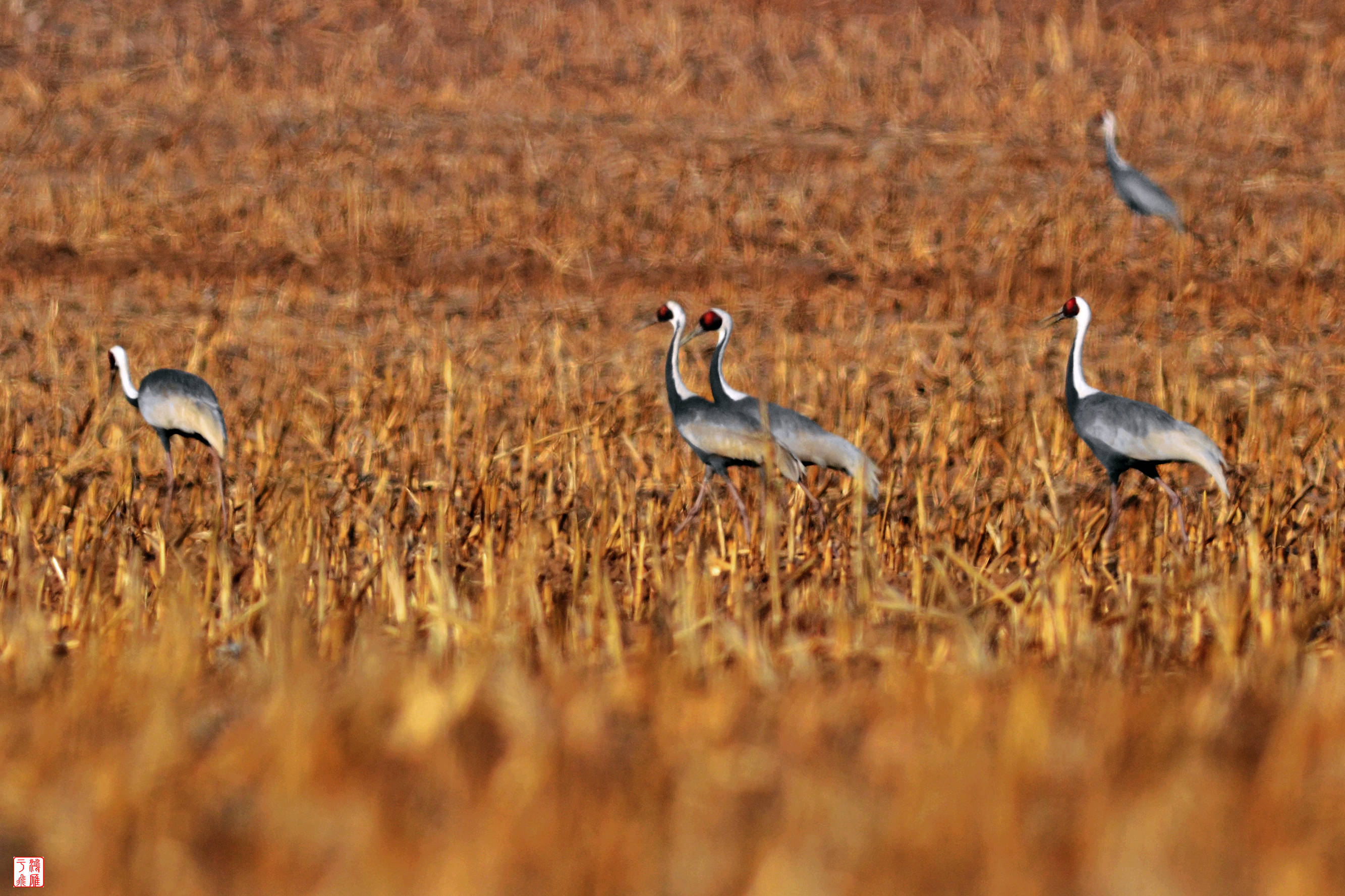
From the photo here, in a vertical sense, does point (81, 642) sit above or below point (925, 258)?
below

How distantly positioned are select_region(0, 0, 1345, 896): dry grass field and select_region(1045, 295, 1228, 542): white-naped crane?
210mm

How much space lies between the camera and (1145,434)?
7.61m

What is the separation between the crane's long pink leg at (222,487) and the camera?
6.68 meters

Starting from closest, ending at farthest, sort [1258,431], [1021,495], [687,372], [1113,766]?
[1113,766] < [1021,495] < [1258,431] < [687,372]

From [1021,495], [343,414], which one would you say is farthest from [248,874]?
[343,414]

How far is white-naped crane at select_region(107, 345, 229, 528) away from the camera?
787cm

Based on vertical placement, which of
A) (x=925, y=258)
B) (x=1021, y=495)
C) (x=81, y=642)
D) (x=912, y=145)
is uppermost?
(x=912, y=145)

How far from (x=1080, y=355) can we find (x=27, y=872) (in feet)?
22.6

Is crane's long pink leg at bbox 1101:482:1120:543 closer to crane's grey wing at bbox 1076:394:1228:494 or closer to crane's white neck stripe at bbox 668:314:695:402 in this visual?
crane's grey wing at bbox 1076:394:1228:494

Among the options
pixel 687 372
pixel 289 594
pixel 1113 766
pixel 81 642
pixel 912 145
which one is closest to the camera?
pixel 1113 766

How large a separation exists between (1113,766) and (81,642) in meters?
2.67

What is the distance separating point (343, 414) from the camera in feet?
30.0

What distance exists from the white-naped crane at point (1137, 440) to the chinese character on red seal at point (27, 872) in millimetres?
5015

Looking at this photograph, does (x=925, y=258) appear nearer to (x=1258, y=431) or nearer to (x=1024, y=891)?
(x=1258, y=431)
